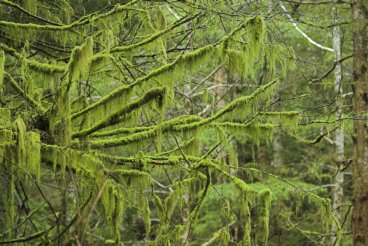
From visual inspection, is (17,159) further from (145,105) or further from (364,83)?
(364,83)

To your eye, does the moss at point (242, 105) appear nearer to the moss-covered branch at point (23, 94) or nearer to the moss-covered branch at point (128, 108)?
the moss-covered branch at point (128, 108)

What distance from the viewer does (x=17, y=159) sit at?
417 cm

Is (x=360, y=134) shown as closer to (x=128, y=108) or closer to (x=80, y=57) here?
(x=128, y=108)

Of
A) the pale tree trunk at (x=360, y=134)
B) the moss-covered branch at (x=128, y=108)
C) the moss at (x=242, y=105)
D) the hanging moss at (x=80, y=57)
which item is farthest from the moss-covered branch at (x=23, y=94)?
the pale tree trunk at (x=360, y=134)

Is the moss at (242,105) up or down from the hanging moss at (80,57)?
down

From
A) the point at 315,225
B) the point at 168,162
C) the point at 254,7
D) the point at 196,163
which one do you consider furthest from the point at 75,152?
the point at 315,225

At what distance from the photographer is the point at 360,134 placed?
8297 mm

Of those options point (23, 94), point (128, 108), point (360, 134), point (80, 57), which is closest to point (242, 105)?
point (128, 108)

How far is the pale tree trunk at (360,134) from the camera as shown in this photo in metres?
8.08

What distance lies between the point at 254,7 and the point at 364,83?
100 inches

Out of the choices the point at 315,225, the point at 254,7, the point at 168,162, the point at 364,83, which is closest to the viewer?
the point at 168,162

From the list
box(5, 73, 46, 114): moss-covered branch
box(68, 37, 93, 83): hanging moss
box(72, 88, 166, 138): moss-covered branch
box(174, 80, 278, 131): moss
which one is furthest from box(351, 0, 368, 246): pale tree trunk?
box(68, 37, 93, 83): hanging moss

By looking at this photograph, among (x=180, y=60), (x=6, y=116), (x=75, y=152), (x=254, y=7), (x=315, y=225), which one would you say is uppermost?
(x=254, y=7)

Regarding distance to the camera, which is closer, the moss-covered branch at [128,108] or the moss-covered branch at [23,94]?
the moss-covered branch at [128,108]
